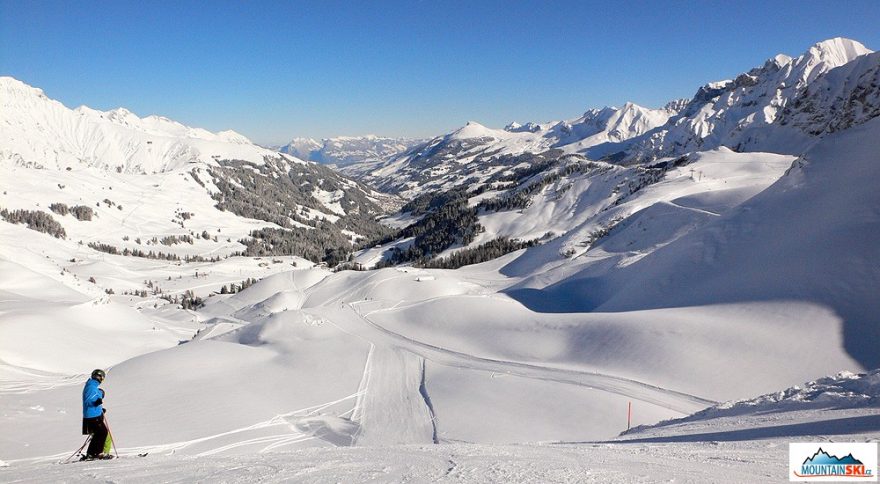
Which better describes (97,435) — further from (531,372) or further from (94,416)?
(531,372)

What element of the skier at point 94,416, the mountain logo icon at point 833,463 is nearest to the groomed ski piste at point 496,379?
the mountain logo icon at point 833,463

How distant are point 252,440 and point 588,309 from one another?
4374 cm

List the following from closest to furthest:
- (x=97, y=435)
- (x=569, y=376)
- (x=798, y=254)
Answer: (x=97, y=435), (x=569, y=376), (x=798, y=254)

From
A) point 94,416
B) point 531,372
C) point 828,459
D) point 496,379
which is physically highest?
point 828,459

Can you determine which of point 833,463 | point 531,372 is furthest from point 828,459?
point 531,372

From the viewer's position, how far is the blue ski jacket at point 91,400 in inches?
499

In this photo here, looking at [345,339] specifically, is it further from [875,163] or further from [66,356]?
[875,163]

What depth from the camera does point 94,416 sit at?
12820 millimetres

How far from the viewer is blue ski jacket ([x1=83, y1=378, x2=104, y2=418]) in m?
12.7

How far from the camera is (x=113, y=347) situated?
46562mm

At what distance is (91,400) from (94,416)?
1.74 ft

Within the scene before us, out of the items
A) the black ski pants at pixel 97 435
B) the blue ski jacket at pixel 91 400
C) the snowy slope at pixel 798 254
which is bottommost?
the black ski pants at pixel 97 435

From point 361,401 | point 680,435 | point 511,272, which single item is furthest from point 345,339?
point 511,272

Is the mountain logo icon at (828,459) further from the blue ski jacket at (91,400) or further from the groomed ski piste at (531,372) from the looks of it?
the blue ski jacket at (91,400)
